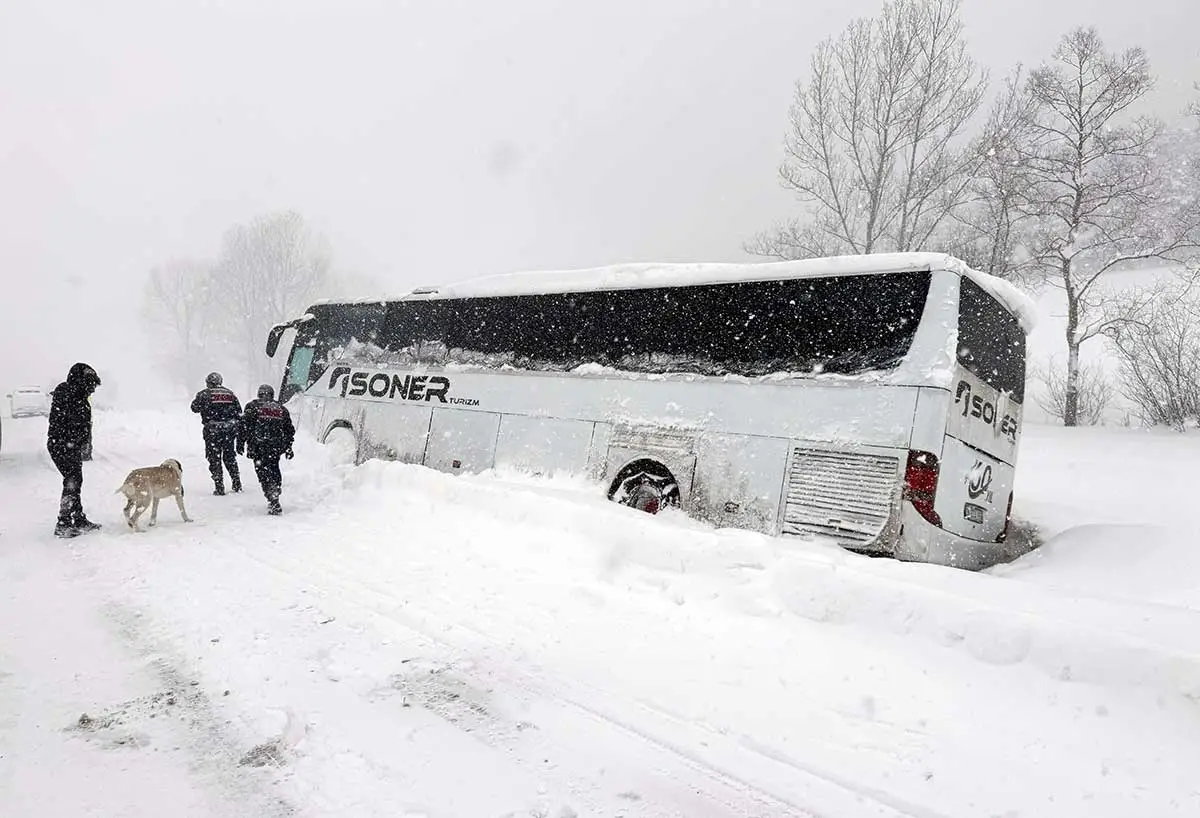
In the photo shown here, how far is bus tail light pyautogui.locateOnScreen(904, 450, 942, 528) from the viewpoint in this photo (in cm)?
574

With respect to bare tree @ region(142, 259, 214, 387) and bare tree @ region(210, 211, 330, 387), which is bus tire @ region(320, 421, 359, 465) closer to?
bare tree @ region(210, 211, 330, 387)

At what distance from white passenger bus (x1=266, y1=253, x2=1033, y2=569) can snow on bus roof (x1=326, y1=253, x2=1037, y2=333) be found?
0.03 metres

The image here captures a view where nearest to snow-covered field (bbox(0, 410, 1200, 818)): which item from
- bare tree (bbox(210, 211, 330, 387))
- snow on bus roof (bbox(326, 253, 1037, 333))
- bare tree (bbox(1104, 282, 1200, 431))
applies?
snow on bus roof (bbox(326, 253, 1037, 333))

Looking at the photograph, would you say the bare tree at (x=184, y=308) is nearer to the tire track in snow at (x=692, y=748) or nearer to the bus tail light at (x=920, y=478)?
the tire track in snow at (x=692, y=748)

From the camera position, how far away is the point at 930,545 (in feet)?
19.4

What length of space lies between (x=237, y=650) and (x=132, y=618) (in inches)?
47.8

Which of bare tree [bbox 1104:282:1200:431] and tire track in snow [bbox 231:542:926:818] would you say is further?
bare tree [bbox 1104:282:1200:431]

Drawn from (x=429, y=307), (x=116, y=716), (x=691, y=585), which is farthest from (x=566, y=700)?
(x=429, y=307)

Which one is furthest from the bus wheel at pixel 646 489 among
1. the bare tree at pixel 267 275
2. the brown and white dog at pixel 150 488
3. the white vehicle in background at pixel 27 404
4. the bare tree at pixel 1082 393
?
the bare tree at pixel 267 275

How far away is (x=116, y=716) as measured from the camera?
117 inches

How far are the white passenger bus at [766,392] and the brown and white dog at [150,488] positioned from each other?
3.49 meters

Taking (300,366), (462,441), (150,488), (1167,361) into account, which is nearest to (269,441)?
(150,488)

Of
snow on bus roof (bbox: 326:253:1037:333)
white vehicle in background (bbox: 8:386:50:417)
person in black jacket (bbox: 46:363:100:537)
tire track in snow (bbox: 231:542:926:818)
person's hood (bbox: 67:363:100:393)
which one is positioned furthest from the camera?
white vehicle in background (bbox: 8:386:50:417)

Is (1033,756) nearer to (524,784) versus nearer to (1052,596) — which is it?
(1052,596)
